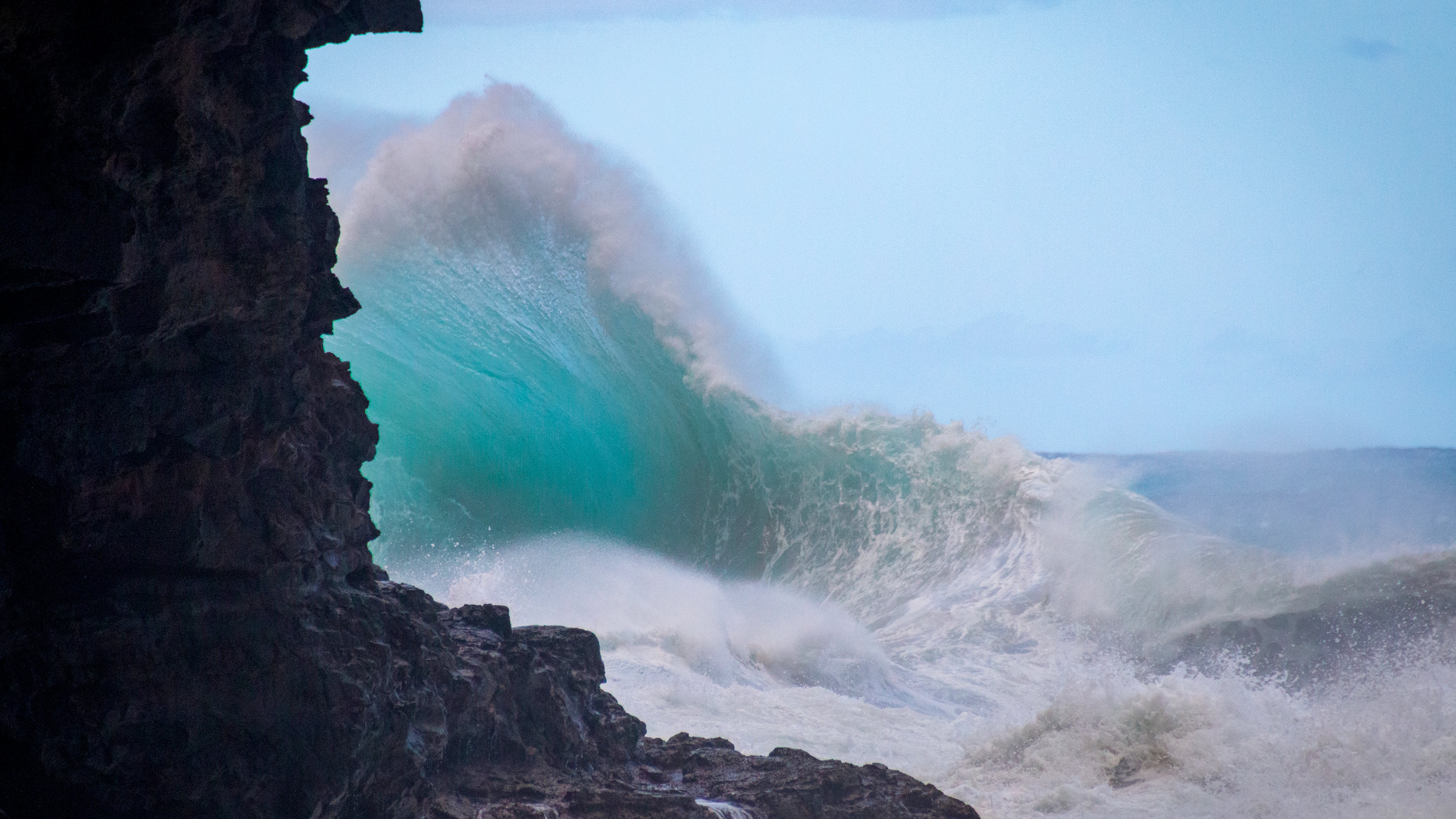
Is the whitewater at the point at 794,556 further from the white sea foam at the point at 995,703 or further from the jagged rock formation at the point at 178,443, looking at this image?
the jagged rock formation at the point at 178,443

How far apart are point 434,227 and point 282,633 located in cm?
1249

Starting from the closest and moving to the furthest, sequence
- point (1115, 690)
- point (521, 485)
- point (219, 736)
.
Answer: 1. point (219, 736)
2. point (1115, 690)
3. point (521, 485)

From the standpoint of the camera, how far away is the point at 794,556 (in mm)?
13898

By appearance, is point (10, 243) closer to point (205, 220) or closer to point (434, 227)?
point (205, 220)

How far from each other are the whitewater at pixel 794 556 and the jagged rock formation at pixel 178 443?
14.6 ft

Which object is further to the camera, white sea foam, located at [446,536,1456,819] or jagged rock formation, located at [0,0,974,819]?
white sea foam, located at [446,536,1456,819]

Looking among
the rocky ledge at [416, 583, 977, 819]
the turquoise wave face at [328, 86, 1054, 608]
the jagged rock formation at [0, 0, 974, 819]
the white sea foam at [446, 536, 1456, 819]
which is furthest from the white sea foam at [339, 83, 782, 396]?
the jagged rock formation at [0, 0, 974, 819]

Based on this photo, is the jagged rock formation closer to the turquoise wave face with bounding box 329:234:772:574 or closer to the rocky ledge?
the rocky ledge

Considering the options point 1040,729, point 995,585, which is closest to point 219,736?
point 1040,729

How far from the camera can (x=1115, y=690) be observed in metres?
7.45

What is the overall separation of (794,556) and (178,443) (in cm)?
1104

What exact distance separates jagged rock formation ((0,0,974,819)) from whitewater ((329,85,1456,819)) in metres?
4.46

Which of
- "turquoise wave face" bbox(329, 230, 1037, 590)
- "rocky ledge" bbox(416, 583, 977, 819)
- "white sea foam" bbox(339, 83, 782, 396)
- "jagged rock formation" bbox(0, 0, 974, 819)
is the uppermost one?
"white sea foam" bbox(339, 83, 782, 396)

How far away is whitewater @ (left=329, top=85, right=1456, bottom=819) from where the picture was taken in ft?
23.2
